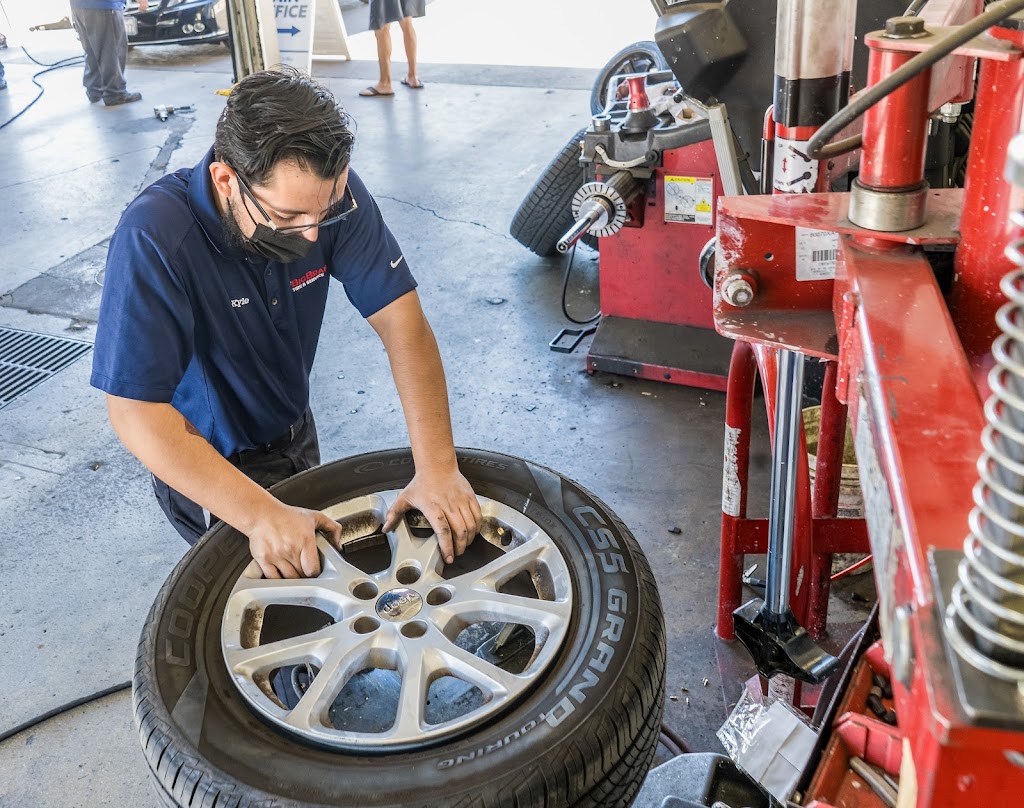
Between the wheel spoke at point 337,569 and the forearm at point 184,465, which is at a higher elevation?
the forearm at point 184,465

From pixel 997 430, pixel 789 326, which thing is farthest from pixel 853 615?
pixel 997 430

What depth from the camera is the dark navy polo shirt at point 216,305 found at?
1677 mm

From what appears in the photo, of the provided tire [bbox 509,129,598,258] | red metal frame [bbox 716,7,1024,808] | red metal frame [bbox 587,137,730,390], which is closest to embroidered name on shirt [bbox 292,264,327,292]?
red metal frame [bbox 716,7,1024,808]

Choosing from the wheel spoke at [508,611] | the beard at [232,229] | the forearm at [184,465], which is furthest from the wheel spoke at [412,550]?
the beard at [232,229]

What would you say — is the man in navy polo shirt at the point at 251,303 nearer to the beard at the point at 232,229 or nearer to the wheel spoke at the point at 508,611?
the beard at the point at 232,229

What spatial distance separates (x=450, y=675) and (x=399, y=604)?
0.16m

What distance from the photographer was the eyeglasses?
1740 millimetres

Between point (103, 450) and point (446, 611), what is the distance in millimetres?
2119

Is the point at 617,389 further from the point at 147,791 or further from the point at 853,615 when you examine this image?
the point at 147,791

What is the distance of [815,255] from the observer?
1.25 metres

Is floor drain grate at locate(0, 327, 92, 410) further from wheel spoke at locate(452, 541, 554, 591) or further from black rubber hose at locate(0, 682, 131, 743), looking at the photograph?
wheel spoke at locate(452, 541, 554, 591)

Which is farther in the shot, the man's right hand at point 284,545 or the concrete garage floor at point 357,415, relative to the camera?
the concrete garage floor at point 357,415

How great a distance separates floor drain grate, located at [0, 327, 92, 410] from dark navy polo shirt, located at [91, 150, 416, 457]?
2.00 meters

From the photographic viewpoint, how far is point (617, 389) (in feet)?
11.4
